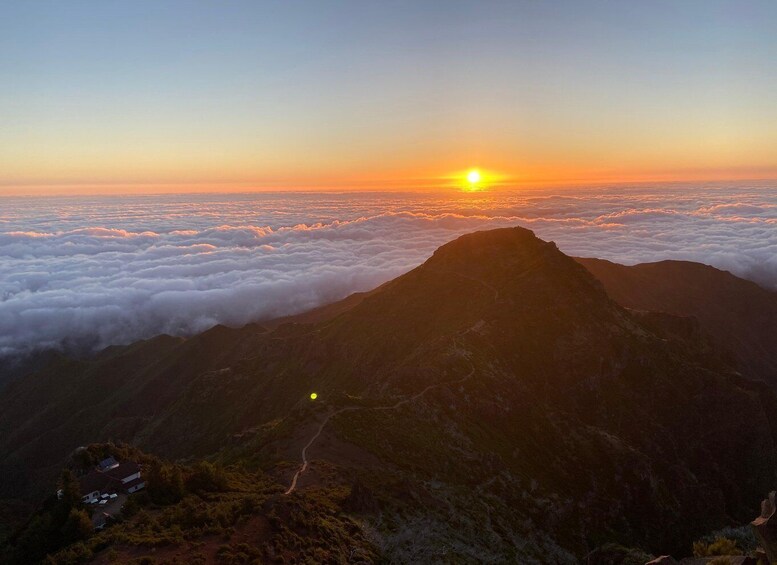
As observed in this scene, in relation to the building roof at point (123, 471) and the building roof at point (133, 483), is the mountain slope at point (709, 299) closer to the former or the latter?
the building roof at point (123, 471)

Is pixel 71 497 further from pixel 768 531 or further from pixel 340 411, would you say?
pixel 768 531

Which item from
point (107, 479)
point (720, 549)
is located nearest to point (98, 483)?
point (107, 479)

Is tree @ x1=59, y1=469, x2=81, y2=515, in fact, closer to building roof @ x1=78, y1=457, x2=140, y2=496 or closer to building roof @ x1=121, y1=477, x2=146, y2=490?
building roof @ x1=78, y1=457, x2=140, y2=496

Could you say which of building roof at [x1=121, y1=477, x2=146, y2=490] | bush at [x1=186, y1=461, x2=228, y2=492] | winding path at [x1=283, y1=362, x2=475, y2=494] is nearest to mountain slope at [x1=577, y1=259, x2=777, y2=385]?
winding path at [x1=283, y1=362, x2=475, y2=494]

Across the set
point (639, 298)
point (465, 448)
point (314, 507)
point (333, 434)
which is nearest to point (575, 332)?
point (465, 448)

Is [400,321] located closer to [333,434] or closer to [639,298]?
[333,434]
